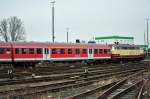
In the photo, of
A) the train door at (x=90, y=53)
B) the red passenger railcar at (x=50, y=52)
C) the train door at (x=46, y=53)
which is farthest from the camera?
the train door at (x=90, y=53)

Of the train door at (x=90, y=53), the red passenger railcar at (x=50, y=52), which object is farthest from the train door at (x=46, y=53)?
the train door at (x=90, y=53)

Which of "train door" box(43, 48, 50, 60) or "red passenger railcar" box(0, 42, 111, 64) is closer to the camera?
"red passenger railcar" box(0, 42, 111, 64)

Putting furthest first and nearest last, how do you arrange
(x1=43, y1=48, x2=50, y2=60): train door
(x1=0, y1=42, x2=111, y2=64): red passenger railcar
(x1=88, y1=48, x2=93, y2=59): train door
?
(x1=88, y1=48, x2=93, y2=59): train door → (x1=43, y1=48, x2=50, y2=60): train door → (x1=0, y1=42, x2=111, y2=64): red passenger railcar

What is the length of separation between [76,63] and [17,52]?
9.29 metres

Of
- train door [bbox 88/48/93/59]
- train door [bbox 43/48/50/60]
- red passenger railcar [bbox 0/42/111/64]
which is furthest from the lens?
train door [bbox 88/48/93/59]

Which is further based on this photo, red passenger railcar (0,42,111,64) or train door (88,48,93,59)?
train door (88,48,93,59)

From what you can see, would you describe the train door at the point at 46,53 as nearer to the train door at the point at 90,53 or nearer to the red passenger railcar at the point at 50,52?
the red passenger railcar at the point at 50,52

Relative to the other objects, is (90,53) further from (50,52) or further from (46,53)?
(46,53)

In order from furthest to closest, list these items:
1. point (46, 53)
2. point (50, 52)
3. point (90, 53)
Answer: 1. point (90, 53)
2. point (50, 52)
3. point (46, 53)

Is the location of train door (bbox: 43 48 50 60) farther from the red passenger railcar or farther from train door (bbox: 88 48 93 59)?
train door (bbox: 88 48 93 59)

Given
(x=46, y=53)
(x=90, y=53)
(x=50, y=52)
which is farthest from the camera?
(x=90, y=53)

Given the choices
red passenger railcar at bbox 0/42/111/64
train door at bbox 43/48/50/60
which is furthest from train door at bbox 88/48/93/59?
train door at bbox 43/48/50/60

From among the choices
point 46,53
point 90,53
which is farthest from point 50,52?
point 90,53

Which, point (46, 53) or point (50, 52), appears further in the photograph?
point (50, 52)
